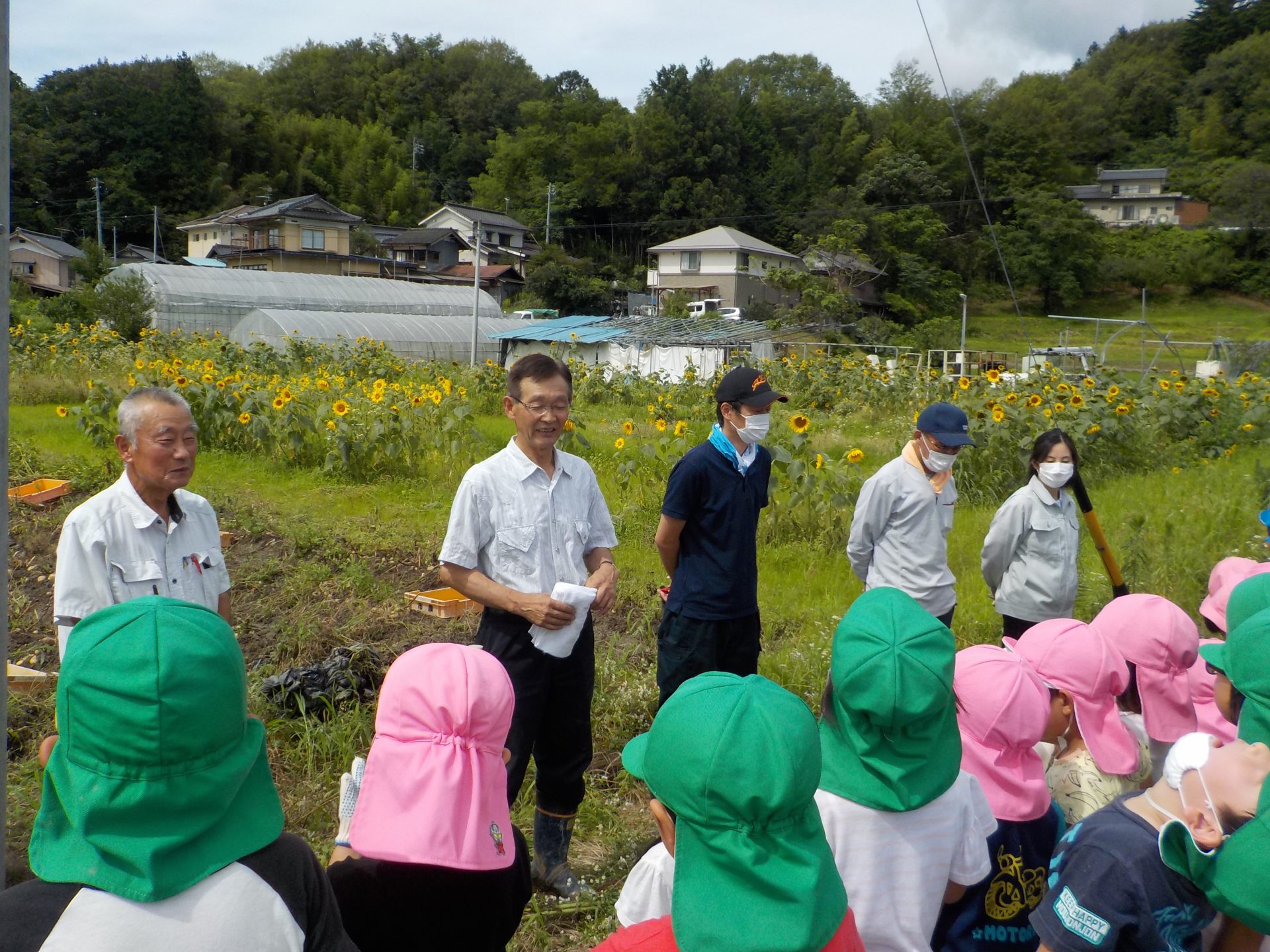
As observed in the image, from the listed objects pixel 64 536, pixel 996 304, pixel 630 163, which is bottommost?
pixel 64 536

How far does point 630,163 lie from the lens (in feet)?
210

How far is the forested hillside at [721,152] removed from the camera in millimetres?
55156

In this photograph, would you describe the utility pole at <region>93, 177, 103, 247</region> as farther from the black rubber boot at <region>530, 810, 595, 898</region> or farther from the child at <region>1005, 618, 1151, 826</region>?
the child at <region>1005, 618, 1151, 826</region>

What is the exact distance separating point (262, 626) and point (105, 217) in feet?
184

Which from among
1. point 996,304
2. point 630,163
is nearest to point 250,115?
point 630,163

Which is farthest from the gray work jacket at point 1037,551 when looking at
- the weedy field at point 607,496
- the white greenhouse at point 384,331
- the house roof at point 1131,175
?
the house roof at point 1131,175

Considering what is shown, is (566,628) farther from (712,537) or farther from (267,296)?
(267,296)

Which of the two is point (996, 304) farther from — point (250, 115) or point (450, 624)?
point (450, 624)

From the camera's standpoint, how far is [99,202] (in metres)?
48.9

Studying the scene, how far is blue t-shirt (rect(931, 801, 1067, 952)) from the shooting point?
81.8 inches

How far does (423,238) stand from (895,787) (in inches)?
2260

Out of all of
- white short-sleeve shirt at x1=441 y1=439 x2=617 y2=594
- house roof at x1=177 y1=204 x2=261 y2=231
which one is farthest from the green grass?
house roof at x1=177 y1=204 x2=261 y2=231

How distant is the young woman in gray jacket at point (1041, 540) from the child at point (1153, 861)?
8.68ft

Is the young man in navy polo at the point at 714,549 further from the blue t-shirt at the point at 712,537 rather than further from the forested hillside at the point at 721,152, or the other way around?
the forested hillside at the point at 721,152
